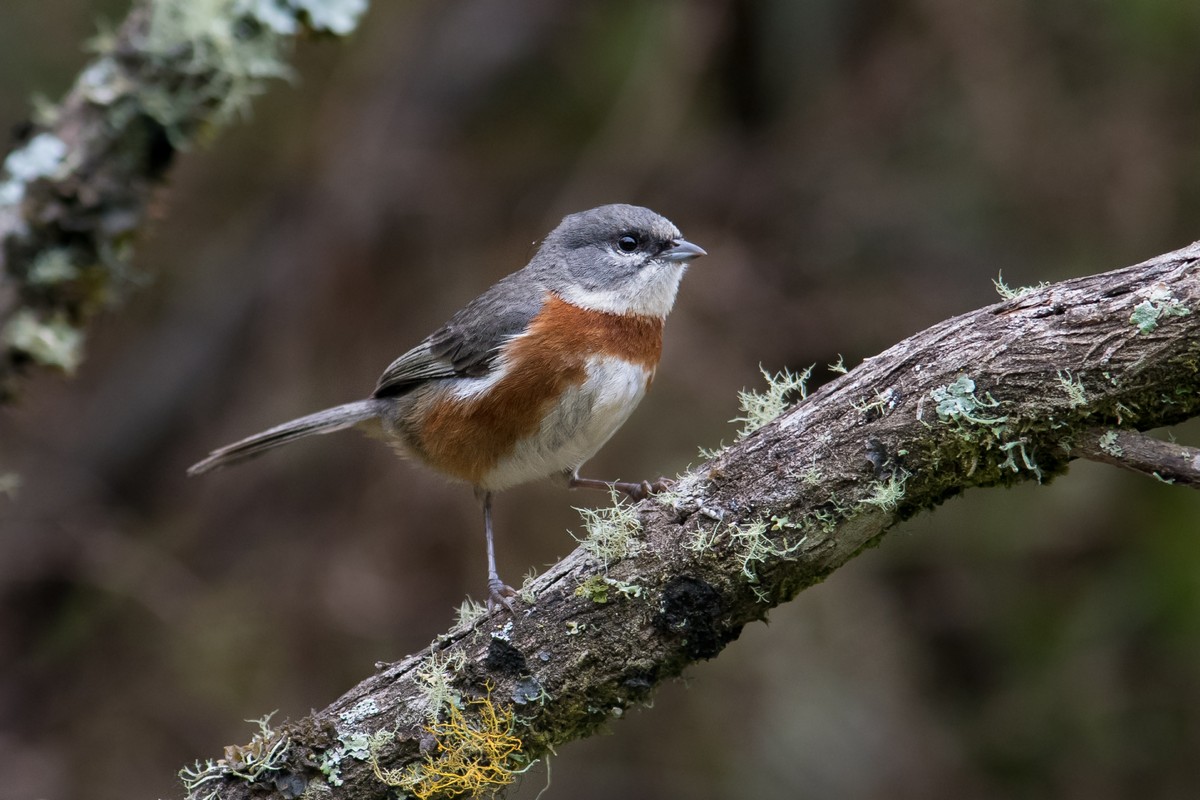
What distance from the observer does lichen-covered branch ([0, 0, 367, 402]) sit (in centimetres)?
444

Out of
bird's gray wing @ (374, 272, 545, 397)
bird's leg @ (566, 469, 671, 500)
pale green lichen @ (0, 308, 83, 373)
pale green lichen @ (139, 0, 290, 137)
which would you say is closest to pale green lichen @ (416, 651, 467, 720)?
bird's leg @ (566, 469, 671, 500)

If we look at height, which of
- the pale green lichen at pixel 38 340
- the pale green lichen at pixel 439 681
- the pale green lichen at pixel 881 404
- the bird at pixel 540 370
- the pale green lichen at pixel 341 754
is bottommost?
the pale green lichen at pixel 341 754

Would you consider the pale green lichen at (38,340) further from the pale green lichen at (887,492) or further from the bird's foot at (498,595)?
the pale green lichen at (887,492)

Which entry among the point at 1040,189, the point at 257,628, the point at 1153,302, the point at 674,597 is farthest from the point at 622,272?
the point at 257,628

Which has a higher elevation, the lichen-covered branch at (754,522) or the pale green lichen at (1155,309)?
the pale green lichen at (1155,309)

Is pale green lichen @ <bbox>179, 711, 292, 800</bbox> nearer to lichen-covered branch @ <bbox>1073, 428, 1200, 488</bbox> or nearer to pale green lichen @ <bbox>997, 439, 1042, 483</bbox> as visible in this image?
pale green lichen @ <bbox>997, 439, 1042, 483</bbox>

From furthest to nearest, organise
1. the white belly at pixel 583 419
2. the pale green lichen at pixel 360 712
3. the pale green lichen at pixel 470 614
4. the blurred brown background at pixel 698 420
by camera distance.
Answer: the blurred brown background at pixel 698 420 < the white belly at pixel 583 419 < the pale green lichen at pixel 470 614 < the pale green lichen at pixel 360 712

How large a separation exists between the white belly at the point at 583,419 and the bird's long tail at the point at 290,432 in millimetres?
965

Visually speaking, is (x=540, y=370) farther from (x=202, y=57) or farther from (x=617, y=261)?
(x=202, y=57)

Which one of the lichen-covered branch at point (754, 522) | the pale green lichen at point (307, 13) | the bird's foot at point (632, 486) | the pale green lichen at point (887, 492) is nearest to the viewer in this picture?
the lichen-covered branch at point (754, 522)

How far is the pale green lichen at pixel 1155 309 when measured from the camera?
2.51m

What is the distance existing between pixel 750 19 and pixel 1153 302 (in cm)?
440

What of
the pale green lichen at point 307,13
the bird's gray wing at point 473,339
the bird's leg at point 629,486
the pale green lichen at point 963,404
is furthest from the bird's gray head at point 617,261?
the pale green lichen at point 963,404

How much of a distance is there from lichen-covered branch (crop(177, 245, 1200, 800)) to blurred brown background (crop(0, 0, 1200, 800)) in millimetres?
2779
